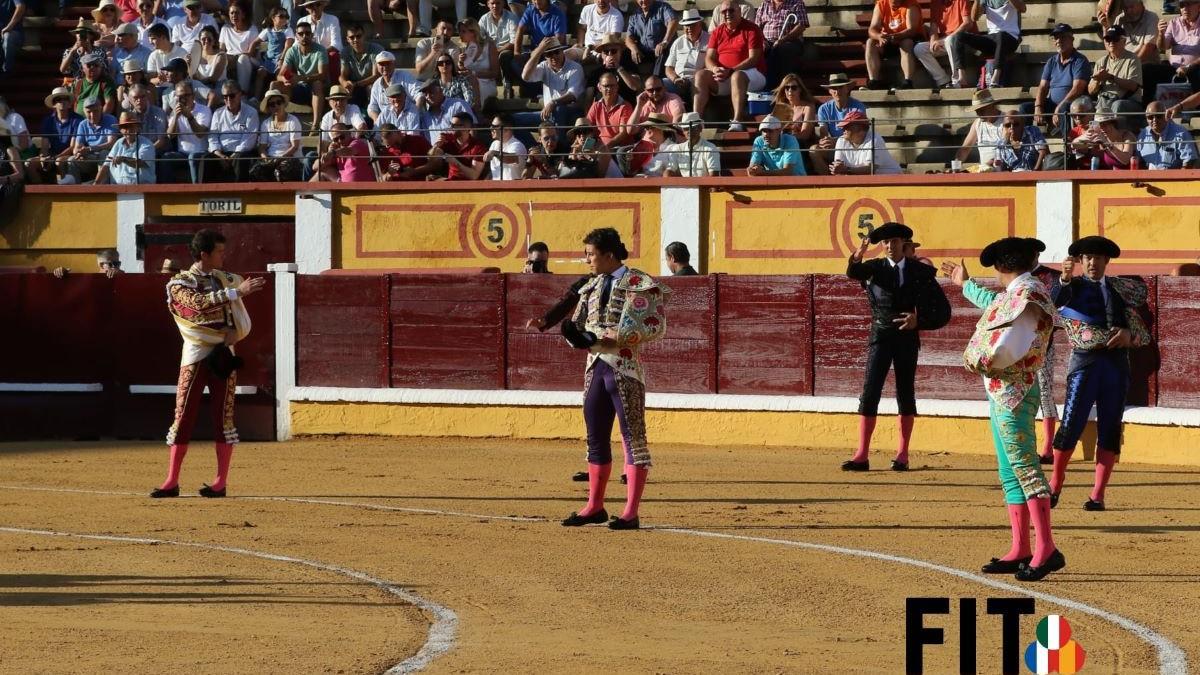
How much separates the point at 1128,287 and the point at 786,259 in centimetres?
598

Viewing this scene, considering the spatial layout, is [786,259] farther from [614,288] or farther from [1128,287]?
[614,288]

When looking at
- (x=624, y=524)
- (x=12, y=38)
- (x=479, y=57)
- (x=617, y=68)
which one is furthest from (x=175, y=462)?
(x=12, y=38)

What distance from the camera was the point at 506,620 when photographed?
23.2ft

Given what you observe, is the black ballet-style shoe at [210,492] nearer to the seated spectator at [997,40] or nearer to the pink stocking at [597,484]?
the pink stocking at [597,484]

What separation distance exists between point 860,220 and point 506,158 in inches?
126

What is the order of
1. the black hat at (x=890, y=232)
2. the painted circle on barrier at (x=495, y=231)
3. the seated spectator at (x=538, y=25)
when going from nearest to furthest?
the black hat at (x=890, y=232), the painted circle on barrier at (x=495, y=231), the seated spectator at (x=538, y=25)

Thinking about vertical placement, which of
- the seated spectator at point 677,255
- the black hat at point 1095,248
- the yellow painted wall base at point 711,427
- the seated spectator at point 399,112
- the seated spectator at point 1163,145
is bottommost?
the yellow painted wall base at point 711,427

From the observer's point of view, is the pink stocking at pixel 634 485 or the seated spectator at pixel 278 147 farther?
the seated spectator at pixel 278 147

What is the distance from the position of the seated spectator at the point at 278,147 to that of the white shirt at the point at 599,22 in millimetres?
2774

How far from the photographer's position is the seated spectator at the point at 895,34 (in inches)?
669

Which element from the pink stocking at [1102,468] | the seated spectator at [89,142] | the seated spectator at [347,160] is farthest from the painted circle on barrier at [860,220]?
the seated spectator at [89,142]

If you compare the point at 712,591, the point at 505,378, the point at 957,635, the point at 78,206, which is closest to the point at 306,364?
the point at 505,378

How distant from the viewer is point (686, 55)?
56.8 feet

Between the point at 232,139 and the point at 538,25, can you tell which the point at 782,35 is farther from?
the point at 232,139
